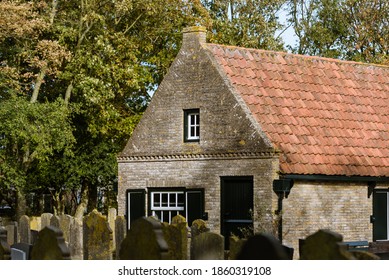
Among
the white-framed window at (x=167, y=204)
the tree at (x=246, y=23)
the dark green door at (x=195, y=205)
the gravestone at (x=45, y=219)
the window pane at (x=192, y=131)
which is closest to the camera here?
the gravestone at (x=45, y=219)

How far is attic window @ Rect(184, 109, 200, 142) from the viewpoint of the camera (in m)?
31.2

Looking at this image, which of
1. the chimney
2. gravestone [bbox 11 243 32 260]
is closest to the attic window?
the chimney

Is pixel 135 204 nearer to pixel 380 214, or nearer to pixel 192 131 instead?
pixel 192 131

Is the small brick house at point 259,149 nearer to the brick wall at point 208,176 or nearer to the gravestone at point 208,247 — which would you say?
the brick wall at point 208,176

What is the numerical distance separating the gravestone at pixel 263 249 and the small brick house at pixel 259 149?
2085 cm

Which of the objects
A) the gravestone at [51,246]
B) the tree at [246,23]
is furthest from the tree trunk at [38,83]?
the gravestone at [51,246]

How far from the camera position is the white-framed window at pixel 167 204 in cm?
3066

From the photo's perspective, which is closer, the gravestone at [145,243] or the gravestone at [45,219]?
the gravestone at [145,243]

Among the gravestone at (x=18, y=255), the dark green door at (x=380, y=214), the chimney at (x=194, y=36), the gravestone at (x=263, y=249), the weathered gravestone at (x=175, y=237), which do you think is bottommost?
the gravestone at (x=263, y=249)

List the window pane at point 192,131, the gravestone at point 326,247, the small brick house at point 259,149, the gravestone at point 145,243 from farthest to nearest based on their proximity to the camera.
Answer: the window pane at point 192,131, the small brick house at point 259,149, the gravestone at point 145,243, the gravestone at point 326,247

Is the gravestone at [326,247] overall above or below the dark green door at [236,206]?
below

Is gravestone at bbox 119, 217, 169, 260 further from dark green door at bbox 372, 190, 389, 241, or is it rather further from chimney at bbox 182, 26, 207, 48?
chimney at bbox 182, 26, 207, 48

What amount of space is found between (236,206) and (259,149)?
5.97 ft

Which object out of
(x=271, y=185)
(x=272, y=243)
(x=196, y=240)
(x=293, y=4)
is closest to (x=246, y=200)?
(x=271, y=185)
